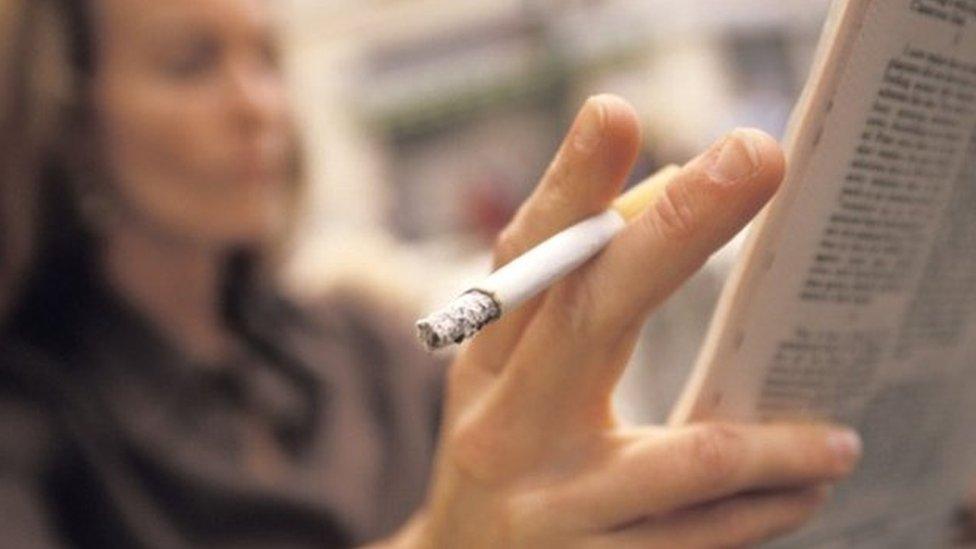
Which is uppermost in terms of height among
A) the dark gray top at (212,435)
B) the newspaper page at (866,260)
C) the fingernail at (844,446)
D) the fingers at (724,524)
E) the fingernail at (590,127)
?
the fingernail at (590,127)

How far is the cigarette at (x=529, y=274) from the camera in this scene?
22cm

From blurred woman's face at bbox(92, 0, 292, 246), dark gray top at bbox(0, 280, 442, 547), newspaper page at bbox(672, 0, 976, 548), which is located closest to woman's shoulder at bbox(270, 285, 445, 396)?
dark gray top at bbox(0, 280, 442, 547)

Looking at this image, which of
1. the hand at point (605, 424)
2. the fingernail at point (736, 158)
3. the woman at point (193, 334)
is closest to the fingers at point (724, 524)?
the hand at point (605, 424)

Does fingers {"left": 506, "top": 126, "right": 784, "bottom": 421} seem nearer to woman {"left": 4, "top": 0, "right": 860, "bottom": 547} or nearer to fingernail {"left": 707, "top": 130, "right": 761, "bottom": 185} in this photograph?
fingernail {"left": 707, "top": 130, "right": 761, "bottom": 185}

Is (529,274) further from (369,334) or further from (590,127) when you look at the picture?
(369,334)

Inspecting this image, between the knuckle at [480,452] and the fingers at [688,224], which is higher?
the fingers at [688,224]

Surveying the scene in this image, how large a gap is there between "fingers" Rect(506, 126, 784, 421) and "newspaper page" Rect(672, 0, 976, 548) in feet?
0.05

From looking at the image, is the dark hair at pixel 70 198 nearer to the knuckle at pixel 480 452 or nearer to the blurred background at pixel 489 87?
Result: the knuckle at pixel 480 452

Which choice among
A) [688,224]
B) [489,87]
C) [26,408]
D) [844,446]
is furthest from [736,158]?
[489,87]

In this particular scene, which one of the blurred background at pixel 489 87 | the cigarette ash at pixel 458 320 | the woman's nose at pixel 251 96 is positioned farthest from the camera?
the blurred background at pixel 489 87

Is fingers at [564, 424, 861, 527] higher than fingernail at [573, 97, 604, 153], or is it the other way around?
fingernail at [573, 97, 604, 153]

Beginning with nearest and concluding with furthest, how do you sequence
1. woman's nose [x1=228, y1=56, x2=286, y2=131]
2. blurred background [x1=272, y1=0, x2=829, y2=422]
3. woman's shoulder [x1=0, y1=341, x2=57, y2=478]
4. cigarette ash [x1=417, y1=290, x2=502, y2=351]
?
1. cigarette ash [x1=417, y1=290, x2=502, y2=351]
2. woman's shoulder [x1=0, y1=341, x2=57, y2=478]
3. woman's nose [x1=228, y1=56, x2=286, y2=131]
4. blurred background [x1=272, y1=0, x2=829, y2=422]

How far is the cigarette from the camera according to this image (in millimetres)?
216

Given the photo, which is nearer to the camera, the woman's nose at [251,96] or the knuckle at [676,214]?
the knuckle at [676,214]
